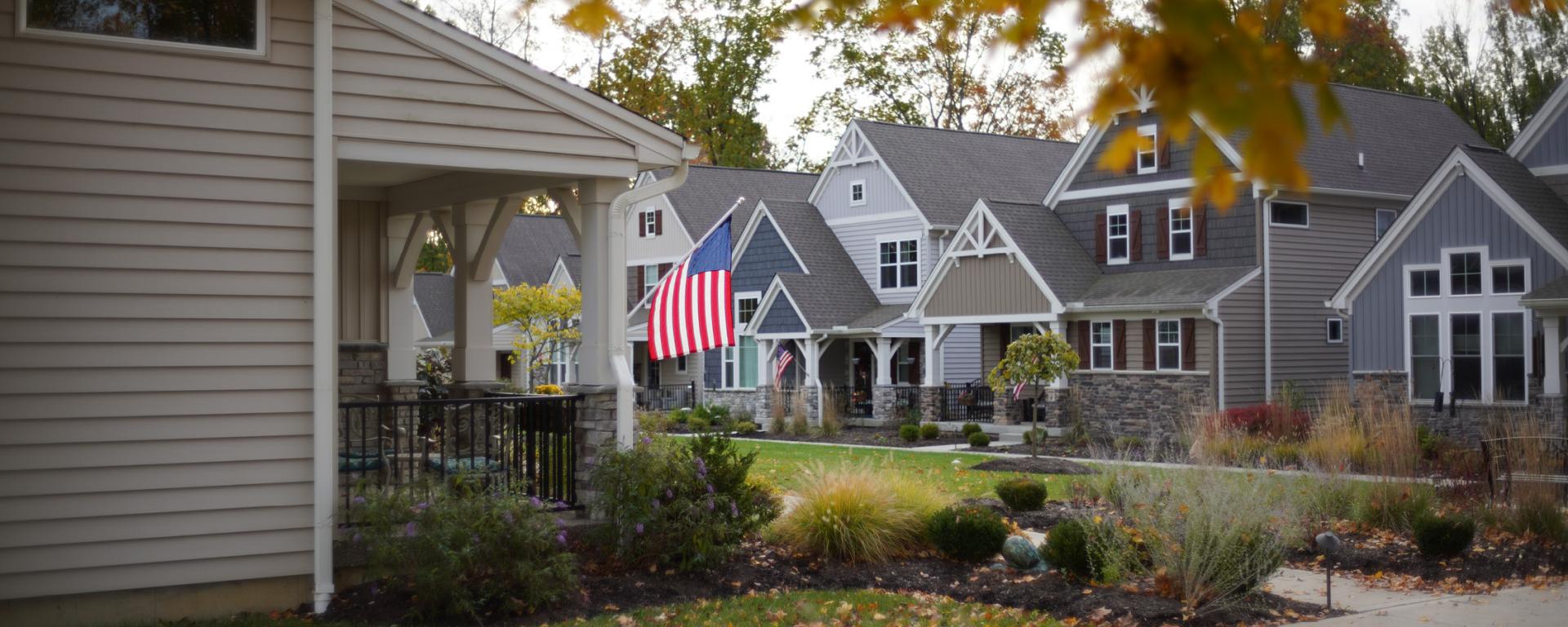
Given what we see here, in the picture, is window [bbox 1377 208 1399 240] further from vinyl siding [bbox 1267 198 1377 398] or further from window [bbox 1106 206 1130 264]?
window [bbox 1106 206 1130 264]

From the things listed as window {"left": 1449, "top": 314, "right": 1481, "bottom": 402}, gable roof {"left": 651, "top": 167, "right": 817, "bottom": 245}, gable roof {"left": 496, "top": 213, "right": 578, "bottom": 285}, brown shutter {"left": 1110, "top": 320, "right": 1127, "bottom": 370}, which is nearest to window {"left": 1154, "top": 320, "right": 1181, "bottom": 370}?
brown shutter {"left": 1110, "top": 320, "right": 1127, "bottom": 370}

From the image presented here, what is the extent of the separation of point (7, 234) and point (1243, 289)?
2215cm

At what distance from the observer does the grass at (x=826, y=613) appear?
27.2 ft

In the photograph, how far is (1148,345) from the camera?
26156mm

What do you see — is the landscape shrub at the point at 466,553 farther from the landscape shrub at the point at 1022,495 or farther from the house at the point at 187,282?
the landscape shrub at the point at 1022,495

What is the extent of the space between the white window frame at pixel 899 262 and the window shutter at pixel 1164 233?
6536mm

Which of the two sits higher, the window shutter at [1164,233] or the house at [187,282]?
the window shutter at [1164,233]

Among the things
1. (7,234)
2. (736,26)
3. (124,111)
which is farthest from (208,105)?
(736,26)

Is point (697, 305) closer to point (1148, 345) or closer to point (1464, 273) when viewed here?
point (1148, 345)

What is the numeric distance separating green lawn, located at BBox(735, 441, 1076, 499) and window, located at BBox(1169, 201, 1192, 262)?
694 centimetres

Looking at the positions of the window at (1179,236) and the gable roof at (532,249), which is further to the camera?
the gable roof at (532,249)

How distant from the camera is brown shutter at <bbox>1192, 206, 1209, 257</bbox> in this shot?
26609 mm

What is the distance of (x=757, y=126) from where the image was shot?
158ft

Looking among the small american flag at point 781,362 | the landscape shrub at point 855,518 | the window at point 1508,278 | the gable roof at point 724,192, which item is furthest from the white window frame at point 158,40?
the gable roof at point 724,192
